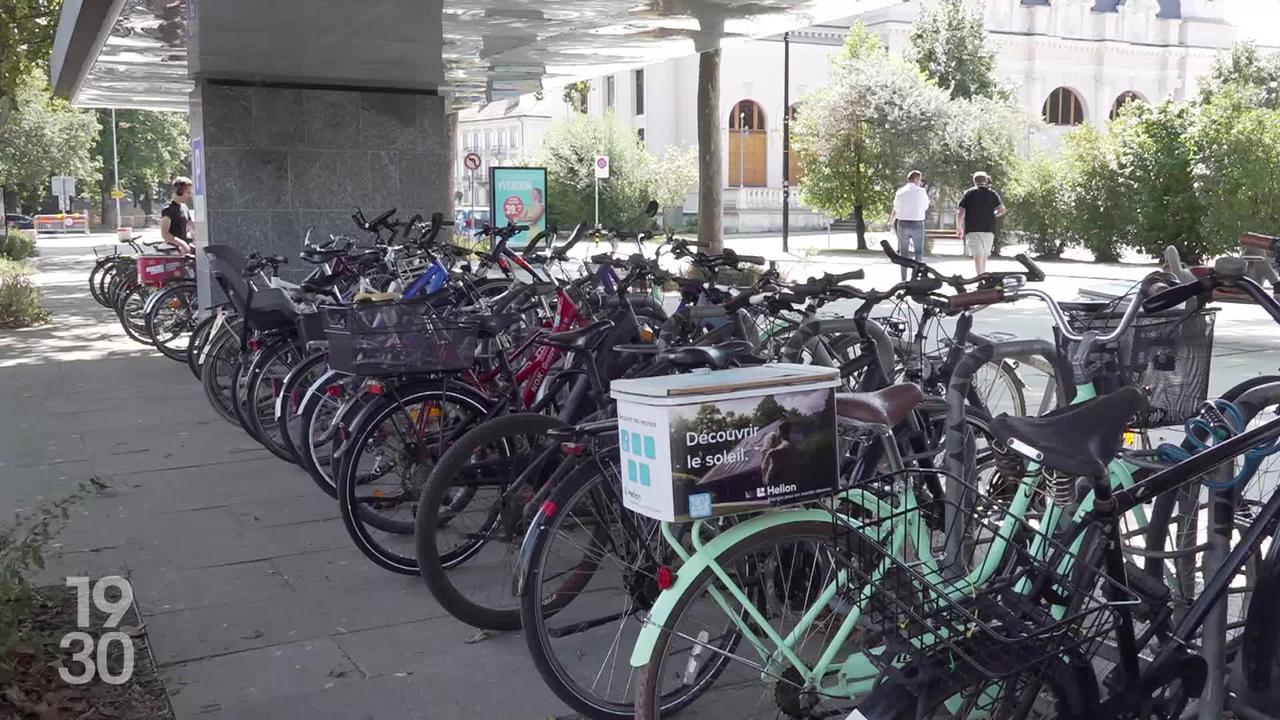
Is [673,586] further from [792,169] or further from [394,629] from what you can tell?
[792,169]

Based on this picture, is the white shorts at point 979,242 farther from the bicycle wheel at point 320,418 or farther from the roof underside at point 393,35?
the bicycle wheel at point 320,418

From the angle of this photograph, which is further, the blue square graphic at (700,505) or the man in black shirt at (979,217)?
the man in black shirt at (979,217)

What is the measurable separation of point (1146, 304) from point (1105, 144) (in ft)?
75.5

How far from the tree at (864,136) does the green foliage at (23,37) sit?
18967 mm

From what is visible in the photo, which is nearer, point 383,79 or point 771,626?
point 771,626

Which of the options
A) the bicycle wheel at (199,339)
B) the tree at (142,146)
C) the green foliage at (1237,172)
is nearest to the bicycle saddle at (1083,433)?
the bicycle wheel at (199,339)

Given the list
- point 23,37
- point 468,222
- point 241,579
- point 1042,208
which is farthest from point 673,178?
point 241,579

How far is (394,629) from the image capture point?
4.28 meters

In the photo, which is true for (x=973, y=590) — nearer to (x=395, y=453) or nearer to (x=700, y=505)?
(x=700, y=505)

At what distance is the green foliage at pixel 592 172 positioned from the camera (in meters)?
41.2

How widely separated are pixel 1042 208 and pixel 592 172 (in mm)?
18287

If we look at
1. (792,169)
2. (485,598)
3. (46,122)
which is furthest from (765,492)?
(792,169)

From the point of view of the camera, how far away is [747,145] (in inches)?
2045

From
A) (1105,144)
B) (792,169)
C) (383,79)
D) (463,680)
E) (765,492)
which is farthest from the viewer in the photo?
(792,169)
